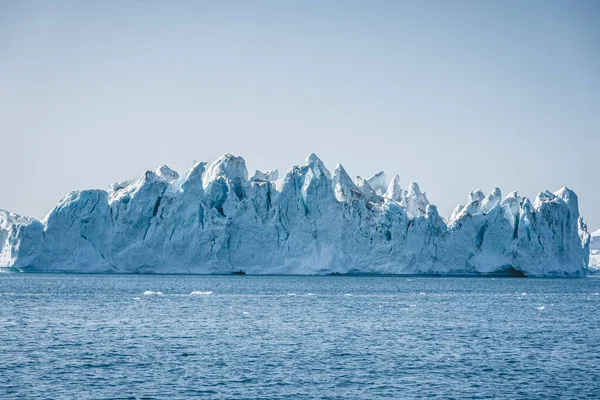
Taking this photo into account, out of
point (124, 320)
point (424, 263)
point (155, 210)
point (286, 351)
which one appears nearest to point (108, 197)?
point (155, 210)

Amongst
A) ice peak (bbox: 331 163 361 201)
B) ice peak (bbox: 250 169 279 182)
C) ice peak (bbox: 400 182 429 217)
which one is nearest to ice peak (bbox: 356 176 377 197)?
ice peak (bbox: 331 163 361 201)

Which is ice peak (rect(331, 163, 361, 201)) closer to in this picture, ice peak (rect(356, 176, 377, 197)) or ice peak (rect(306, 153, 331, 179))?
ice peak (rect(306, 153, 331, 179))

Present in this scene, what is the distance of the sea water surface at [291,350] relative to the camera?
2158 cm

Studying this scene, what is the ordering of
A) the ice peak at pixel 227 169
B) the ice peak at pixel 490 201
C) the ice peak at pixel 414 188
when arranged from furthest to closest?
the ice peak at pixel 414 188 < the ice peak at pixel 490 201 < the ice peak at pixel 227 169

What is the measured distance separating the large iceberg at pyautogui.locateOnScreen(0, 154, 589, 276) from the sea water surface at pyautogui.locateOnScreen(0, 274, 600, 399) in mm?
28548

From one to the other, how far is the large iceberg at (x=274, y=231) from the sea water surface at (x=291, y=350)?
93.7ft

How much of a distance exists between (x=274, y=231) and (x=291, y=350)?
51.2 meters

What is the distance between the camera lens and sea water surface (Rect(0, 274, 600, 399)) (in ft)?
70.8

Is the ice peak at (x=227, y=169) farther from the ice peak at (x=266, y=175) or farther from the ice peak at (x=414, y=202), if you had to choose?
the ice peak at (x=414, y=202)

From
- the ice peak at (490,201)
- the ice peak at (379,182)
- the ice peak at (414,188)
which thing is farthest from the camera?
the ice peak at (379,182)

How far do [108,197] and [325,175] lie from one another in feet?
73.3

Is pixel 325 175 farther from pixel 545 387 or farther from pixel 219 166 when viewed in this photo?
pixel 545 387

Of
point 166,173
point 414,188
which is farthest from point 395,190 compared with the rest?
point 166,173

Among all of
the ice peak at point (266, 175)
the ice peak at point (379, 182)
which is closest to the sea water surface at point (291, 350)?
the ice peak at point (266, 175)
